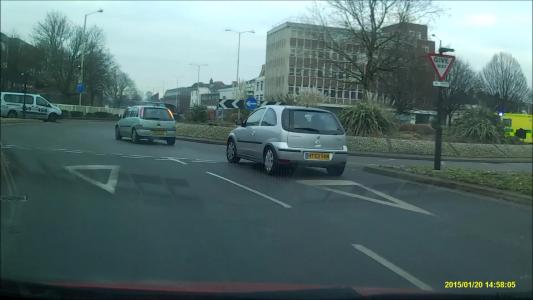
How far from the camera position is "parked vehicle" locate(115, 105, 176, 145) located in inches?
736

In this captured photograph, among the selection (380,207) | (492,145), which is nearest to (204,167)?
(380,207)

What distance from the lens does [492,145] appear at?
19.0 m

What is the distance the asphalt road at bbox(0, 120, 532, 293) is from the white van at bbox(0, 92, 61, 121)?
1548 centimetres

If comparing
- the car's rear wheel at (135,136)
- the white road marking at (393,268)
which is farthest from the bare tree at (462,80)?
the white road marking at (393,268)

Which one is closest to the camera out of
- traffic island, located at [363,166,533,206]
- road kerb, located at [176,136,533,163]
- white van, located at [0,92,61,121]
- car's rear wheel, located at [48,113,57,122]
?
traffic island, located at [363,166,533,206]

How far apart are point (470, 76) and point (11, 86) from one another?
158ft

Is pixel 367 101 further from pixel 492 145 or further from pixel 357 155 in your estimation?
pixel 492 145

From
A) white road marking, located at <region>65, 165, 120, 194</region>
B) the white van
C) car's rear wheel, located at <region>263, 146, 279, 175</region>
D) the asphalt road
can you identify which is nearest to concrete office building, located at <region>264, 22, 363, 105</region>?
the white van

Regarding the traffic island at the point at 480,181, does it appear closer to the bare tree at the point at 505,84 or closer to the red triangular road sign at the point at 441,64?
the red triangular road sign at the point at 441,64

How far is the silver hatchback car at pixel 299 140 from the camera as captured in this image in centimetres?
1052

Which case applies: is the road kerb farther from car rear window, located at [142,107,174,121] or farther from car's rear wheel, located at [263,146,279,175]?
car's rear wheel, located at [263,146,279,175]

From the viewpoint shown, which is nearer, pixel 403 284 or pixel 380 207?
pixel 403 284

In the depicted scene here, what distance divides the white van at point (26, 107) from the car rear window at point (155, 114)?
6976 millimetres

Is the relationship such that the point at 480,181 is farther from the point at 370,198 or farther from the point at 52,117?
the point at 52,117
